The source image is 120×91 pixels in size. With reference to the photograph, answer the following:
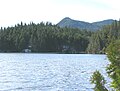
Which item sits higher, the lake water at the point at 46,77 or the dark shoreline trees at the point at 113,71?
the dark shoreline trees at the point at 113,71

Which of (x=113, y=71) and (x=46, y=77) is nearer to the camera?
(x=113, y=71)

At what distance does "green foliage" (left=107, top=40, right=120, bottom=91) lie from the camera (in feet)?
26.4

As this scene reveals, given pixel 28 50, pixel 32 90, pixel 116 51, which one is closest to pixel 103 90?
pixel 116 51

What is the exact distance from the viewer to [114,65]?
8.22m

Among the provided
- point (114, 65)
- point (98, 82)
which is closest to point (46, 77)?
point (98, 82)

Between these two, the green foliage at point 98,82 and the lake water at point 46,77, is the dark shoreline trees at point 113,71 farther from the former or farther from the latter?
the lake water at point 46,77

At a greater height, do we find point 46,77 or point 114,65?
point 114,65

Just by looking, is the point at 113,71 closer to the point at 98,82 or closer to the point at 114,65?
the point at 114,65

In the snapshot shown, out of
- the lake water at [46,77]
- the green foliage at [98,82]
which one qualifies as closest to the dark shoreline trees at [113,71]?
the green foliage at [98,82]

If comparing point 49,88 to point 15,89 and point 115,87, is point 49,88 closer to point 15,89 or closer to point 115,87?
point 15,89

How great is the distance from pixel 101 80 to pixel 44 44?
191 meters

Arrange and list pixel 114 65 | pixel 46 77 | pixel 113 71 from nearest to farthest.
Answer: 1. pixel 114 65
2. pixel 113 71
3. pixel 46 77

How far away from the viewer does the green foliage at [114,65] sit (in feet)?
26.4

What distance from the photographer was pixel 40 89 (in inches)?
1303
